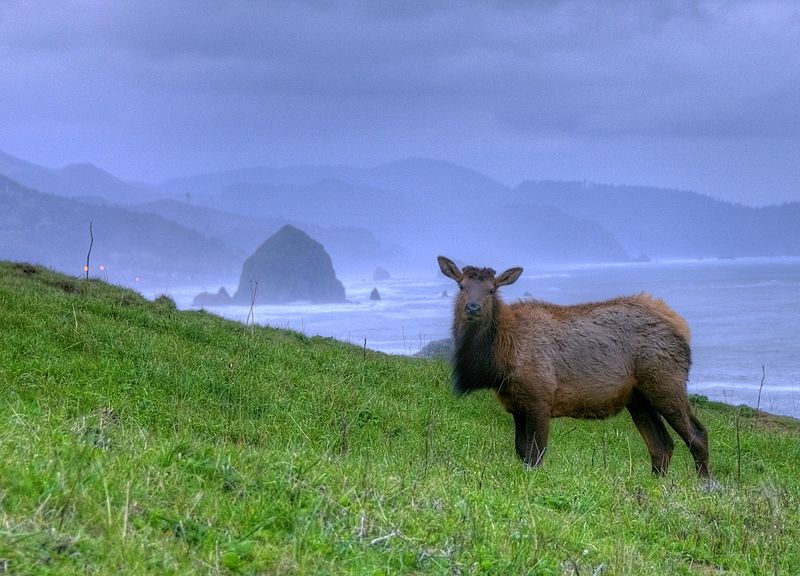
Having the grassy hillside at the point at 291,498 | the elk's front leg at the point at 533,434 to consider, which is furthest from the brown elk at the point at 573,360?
the grassy hillside at the point at 291,498

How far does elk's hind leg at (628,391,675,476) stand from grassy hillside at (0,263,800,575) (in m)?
0.66

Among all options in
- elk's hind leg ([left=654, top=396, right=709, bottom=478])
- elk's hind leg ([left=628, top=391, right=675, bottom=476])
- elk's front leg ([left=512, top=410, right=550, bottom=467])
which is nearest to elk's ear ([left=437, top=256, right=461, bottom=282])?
elk's front leg ([left=512, top=410, right=550, bottom=467])

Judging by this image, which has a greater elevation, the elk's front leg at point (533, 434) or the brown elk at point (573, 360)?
the brown elk at point (573, 360)

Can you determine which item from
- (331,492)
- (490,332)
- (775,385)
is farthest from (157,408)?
(775,385)

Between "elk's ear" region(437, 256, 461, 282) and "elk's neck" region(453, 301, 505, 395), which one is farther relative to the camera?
"elk's ear" region(437, 256, 461, 282)

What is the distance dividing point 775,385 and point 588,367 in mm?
100257

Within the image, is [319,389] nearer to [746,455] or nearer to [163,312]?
[163,312]

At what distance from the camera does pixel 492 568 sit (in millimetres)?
6129

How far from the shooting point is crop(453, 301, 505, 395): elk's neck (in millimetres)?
13180

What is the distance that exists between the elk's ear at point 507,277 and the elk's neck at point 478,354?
346 mm

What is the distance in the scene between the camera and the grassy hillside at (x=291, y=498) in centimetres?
554

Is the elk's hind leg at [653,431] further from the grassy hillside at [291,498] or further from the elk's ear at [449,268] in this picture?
the elk's ear at [449,268]

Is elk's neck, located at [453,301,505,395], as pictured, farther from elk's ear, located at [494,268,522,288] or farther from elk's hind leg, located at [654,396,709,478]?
elk's hind leg, located at [654,396,709,478]

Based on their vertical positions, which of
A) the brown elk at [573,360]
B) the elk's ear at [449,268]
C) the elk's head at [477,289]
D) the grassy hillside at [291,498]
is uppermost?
the elk's ear at [449,268]
